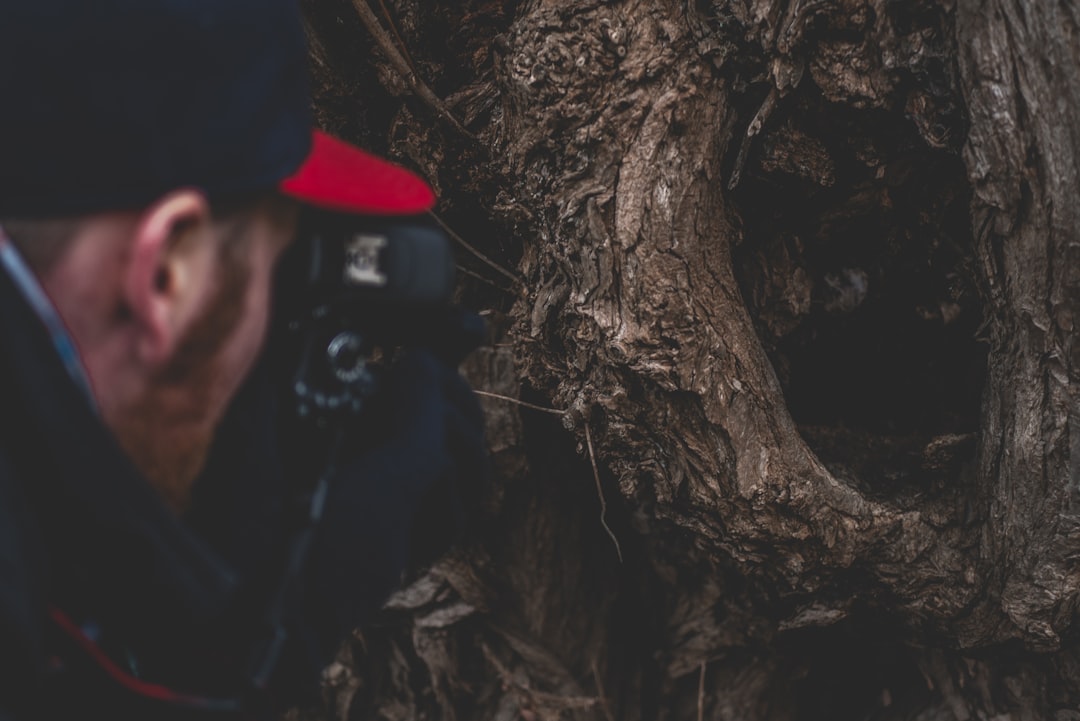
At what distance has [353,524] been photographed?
85 cm

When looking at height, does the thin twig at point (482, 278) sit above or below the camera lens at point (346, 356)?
below

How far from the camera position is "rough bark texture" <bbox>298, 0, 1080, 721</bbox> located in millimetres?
1090

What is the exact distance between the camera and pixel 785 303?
52.0 inches

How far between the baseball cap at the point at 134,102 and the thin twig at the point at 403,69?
0.72 m

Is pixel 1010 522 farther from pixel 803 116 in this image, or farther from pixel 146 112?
pixel 146 112

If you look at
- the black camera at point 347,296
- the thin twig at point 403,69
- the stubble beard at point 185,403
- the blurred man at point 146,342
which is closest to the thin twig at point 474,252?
the thin twig at point 403,69

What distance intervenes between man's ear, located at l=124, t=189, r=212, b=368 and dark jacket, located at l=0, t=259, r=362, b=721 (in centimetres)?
6

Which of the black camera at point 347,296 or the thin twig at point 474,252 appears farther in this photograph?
the thin twig at point 474,252

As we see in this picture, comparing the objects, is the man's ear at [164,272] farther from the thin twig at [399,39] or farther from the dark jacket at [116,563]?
the thin twig at [399,39]

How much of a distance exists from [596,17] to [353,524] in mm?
659

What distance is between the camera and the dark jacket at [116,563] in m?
0.60

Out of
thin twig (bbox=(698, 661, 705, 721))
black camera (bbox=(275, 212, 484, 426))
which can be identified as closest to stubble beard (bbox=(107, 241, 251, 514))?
black camera (bbox=(275, 212, 484, 426))

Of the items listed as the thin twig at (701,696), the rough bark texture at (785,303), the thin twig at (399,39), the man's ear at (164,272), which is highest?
the thin twig at (399,39)

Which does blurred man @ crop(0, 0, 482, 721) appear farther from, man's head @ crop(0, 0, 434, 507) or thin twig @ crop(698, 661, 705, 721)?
thin twig @ crop(698, 661, 705, 721)
